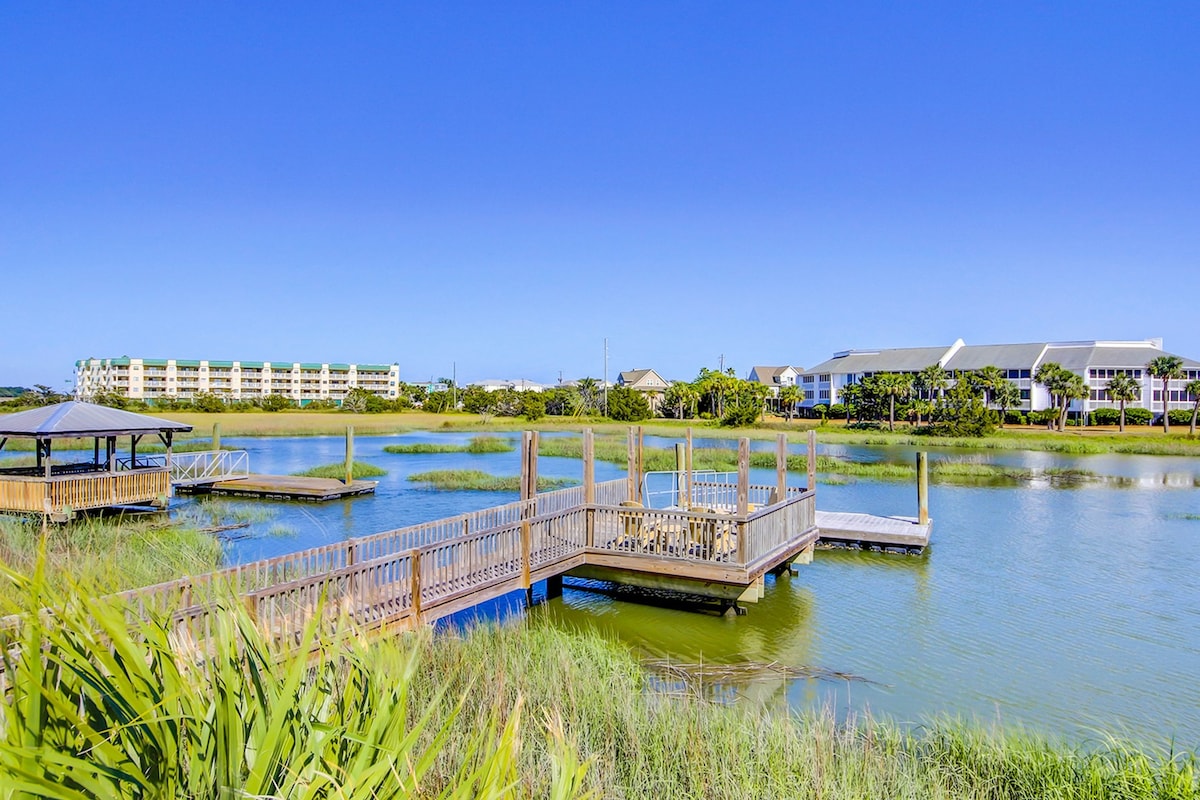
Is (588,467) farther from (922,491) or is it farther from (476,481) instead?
(476,481)

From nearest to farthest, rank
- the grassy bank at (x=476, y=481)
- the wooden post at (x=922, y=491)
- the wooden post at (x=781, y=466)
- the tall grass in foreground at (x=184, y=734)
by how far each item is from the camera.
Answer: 1. the tall grass in foreground at (x=184, y=734)
2. the wooden post at (x=781, y=466)
3. the wooden post at (x=922, y=491)
4. the grassy bank at (x=476, y=481)

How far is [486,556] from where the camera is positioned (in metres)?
10.7

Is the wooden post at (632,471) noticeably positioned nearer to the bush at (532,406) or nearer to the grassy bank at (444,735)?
A: the grassy bank at (444,735)

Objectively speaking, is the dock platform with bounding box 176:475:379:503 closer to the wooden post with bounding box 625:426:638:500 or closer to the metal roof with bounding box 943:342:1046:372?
the wooden post with bounding box 625:426:638:500

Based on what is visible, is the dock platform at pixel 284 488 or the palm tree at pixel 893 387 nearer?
the dock platform at pixel 284 488

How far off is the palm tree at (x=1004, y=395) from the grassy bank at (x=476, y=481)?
5508 centimetres

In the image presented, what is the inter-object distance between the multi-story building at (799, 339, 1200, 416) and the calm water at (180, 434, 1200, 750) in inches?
2167

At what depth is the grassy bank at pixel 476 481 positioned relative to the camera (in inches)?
1126

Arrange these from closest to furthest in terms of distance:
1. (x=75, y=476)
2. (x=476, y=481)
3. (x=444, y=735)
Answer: (x=444, y=735)
(x=75, y=476)
(x=476, y=481)

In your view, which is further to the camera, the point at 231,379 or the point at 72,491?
the point at 231,379

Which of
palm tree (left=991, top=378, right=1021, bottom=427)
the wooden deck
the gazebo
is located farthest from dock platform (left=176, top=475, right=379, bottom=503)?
palm tree (left=991, top=378, right=1021, bottom=427)

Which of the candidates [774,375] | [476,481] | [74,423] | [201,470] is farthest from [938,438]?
[774,375]

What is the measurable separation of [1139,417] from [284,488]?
2729 inches

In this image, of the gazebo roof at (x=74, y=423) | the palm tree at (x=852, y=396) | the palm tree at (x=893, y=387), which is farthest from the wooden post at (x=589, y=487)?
the palm tree at (x=852, y=396)
